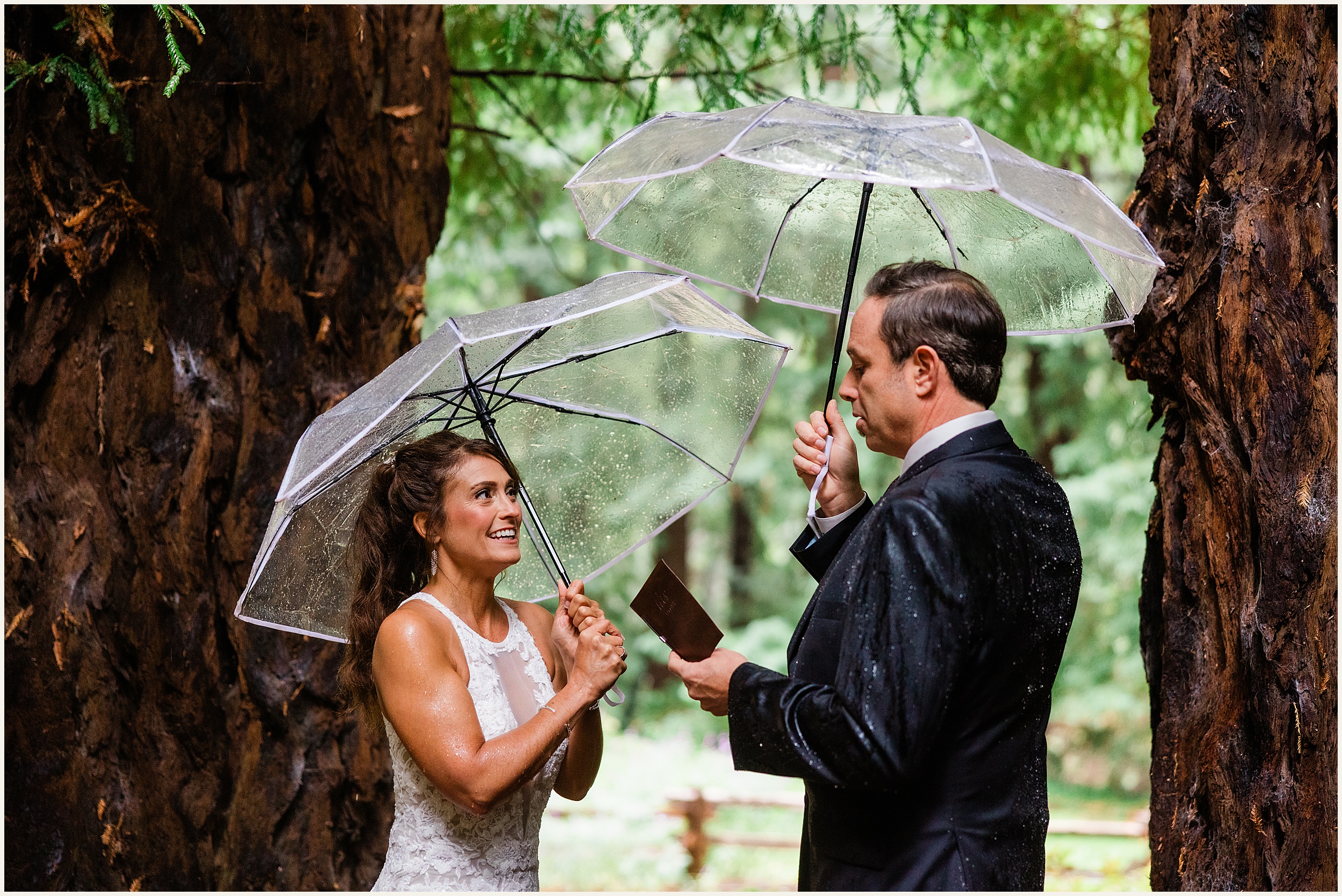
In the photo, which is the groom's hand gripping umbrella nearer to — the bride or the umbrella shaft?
the umbrella shaft

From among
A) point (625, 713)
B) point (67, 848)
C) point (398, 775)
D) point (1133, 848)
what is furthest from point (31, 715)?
point (625, 713)

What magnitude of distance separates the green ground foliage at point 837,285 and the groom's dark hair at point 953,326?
2.27m

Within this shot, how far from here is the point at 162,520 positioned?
151 inches

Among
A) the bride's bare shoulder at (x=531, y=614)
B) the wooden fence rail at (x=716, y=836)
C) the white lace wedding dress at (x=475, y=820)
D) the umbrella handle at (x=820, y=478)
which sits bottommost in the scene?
the wooden fence rail at (x=716, y=836)

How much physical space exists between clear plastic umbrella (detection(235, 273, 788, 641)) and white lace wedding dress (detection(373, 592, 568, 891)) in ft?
1.03

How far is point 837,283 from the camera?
133 inches

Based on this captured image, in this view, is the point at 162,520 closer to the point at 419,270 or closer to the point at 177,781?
the point at 177,781

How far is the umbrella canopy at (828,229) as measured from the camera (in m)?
2.56

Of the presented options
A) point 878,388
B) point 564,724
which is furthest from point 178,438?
point 878,388

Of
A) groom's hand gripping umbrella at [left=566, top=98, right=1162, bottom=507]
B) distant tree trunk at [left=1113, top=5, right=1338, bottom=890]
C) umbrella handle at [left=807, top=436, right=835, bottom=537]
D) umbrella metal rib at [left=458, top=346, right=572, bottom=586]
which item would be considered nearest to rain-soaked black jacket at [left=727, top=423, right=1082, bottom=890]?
umbrella handle at [left=807, top=436, right=835, bottom=537]

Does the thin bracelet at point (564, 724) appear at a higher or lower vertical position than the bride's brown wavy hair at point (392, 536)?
lower

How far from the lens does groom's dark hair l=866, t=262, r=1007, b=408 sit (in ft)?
7.73

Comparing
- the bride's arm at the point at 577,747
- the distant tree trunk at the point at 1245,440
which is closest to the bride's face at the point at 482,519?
the bride's arm at the point at 577,747

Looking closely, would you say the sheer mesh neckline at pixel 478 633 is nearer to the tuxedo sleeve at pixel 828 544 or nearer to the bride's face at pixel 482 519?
the bride's face at pixel 482 519
